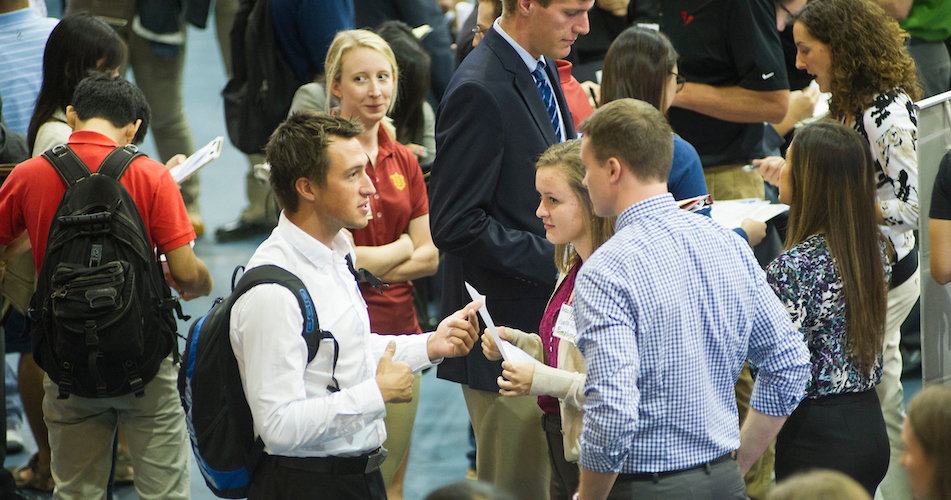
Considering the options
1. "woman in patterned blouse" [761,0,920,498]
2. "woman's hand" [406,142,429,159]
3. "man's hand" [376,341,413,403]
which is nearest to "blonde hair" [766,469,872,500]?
"man's hand" [376,341,413,403]

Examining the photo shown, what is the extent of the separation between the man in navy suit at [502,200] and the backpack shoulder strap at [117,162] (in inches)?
44.9

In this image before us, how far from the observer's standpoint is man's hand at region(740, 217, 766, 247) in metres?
3.47

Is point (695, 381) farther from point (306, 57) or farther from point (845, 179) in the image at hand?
point (306, 57)

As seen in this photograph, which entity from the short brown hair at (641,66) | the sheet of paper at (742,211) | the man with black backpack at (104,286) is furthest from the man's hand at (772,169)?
the man with black backpack at (104,286)

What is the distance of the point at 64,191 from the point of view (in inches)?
126

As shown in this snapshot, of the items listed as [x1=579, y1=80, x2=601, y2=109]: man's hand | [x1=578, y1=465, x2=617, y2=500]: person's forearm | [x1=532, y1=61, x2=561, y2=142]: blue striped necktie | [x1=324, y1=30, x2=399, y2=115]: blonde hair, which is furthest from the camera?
[x1=579, y1=80, x2=601, y2=109]: man's hand

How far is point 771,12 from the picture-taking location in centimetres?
432

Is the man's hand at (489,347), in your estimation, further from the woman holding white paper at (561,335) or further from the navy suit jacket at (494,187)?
the navy suit jacket at (494,187)

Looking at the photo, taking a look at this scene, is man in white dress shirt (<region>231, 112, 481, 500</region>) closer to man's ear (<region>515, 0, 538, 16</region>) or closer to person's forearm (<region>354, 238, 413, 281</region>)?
man's ear (<region>515, 0, 538, 16</region>)

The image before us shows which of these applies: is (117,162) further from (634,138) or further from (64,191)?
(634,138)

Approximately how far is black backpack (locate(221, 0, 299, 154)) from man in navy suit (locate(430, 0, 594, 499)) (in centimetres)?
245

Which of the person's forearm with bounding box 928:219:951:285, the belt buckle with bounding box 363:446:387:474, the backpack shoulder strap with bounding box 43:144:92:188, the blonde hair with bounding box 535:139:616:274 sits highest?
the blonde hair with bounding box 535:139:616:274

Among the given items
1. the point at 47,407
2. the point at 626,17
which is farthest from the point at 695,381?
the point at 626,17

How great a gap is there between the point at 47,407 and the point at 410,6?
3.43m
